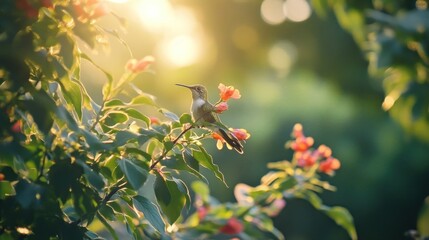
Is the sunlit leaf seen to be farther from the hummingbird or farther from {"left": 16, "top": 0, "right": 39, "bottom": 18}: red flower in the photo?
{"left": 16, "top": 0, "right": 39, "bottom": 18}: red flower

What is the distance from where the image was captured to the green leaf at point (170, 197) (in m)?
1.43

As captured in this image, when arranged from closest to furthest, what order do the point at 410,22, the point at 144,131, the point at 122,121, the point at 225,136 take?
1. the point at 144,131
2. the point at 122,121
3. the point at 225,136
4. the point at 410,22

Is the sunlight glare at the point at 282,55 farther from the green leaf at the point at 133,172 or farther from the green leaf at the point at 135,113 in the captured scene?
the green leaf at the point at 133,172

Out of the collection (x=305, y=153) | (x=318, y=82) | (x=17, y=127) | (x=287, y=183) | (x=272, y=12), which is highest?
(x=17, y=127)

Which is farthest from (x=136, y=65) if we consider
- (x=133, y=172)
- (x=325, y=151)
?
(x=325, y=151)

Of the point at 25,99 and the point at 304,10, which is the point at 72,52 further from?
the point at 304,10

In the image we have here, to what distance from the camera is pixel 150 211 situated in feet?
4.80

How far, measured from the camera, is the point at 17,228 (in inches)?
51.8

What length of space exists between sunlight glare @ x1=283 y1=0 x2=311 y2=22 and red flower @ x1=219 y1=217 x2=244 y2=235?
33.6 feet

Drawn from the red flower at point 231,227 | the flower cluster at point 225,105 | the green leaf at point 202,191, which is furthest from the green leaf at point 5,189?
the green leaf at point 202,191

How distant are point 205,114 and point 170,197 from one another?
0.26m

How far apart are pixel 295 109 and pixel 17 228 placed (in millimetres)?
6761

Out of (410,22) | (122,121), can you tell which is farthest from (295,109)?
(122,121)

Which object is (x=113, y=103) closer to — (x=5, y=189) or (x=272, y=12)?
(x=5, y=189)
